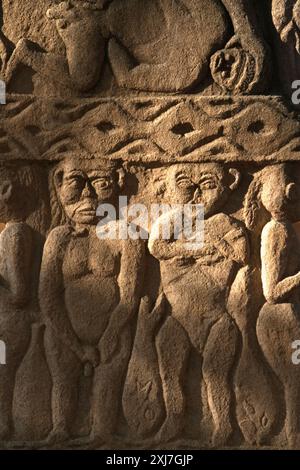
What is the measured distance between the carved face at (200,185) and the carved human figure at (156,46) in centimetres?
36

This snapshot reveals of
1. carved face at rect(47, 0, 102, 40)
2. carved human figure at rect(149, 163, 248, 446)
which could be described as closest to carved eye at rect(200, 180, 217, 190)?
carved human figure at rect(149, 163, 248, 446)

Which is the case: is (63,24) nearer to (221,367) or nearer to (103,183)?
(103,183)

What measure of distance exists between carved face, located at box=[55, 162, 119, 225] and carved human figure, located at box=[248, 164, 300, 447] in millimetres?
700

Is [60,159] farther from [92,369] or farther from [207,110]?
[92,369]

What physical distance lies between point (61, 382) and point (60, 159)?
3.29 ft

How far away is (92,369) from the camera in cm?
339

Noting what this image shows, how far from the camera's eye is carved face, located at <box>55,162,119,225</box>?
11.1 feet

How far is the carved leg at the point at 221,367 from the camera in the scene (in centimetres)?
334

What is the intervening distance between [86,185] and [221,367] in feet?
3.33

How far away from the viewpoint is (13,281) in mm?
3391

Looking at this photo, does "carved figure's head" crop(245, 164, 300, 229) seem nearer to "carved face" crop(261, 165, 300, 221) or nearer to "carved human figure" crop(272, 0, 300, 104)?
"carved face" crop(261, 165, 300, 221)

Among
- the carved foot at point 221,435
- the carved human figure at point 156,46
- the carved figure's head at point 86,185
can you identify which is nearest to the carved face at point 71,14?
the carved human figure at point 156,46

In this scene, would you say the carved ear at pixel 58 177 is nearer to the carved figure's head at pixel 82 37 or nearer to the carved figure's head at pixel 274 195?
the carved figure's head at pixel 82 37

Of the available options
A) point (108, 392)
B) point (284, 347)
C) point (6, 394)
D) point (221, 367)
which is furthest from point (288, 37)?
point (6, 394)
